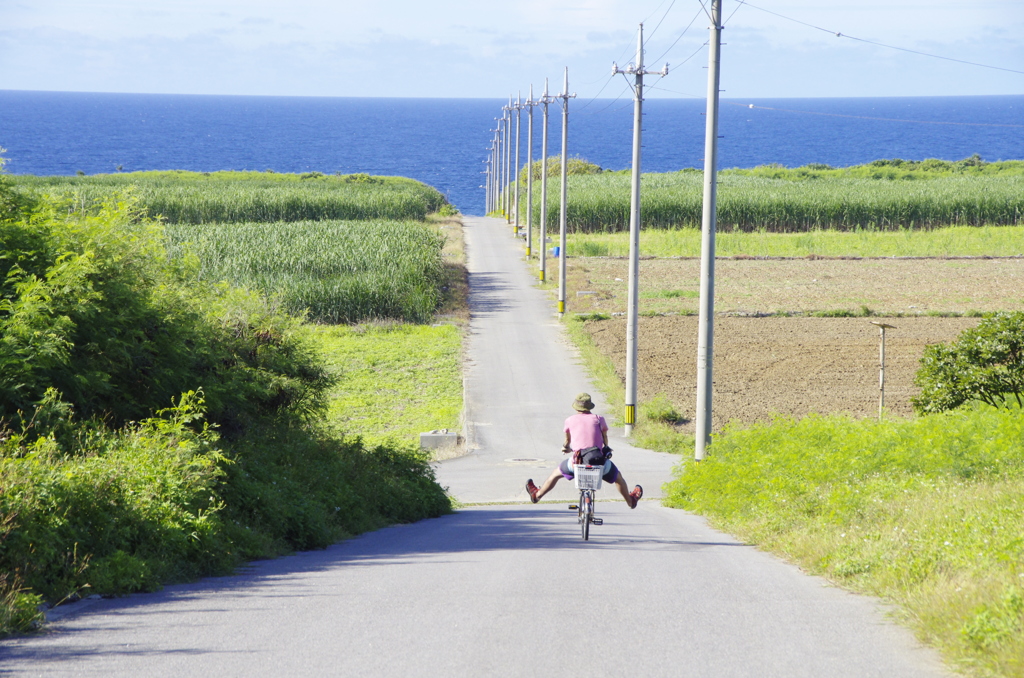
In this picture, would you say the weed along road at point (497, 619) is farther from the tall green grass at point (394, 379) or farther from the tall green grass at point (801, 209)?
the tall green grass at point (801, 209)

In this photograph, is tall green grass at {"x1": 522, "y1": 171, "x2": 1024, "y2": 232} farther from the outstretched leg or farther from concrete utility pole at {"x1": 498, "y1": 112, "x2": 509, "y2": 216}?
the outstretched leg

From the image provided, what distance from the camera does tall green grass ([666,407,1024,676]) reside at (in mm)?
6188

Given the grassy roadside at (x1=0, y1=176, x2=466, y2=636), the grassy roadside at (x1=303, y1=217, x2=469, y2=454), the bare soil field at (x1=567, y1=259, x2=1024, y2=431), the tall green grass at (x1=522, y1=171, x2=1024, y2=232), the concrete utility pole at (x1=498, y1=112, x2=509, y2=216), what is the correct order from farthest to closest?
the concrete utility pole at (x1=498, y1=112, x2=509, y2=216) < the tall green grass at (x1=522, y1=171, x2=1024, y2=232) < the bare soil field at (x1=567, y1=259, x2=1024, y2=431) < the grassy roadside at (x1=303, y1=217, x2=469, y2=454) < the grassy roadside at (x1=0, y1=176, x2=466, y2=636)

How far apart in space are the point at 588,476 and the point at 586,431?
1.69 feet

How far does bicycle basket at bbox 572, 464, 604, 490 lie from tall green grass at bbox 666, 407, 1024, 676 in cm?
179

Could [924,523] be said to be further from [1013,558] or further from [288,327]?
[288,327]

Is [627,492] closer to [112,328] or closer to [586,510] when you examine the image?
[586,510]

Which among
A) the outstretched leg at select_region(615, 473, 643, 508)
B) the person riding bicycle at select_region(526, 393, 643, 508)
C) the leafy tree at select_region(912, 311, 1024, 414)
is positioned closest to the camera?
the person riding bicycle at select_region(526, 393, 643, 508)

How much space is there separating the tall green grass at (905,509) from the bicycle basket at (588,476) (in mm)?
1788

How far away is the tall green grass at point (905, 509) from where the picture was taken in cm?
619

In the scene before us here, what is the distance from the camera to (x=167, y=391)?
11906mm

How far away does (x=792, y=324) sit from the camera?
33.0 metres

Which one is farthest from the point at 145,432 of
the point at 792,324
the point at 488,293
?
the point at 488,293

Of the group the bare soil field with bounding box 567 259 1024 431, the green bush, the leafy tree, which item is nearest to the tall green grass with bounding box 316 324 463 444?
the bare soil field with bounding box 567 259 1024 431
